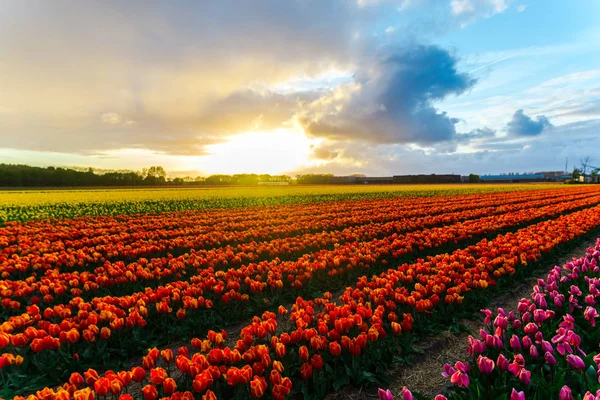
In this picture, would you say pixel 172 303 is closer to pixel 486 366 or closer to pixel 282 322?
pixel 282 322

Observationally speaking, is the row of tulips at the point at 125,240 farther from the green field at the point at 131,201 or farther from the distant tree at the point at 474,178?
the distant tree at the point at 474,178

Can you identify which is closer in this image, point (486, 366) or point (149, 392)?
point (149, 392)

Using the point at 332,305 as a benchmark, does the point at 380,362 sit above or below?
below

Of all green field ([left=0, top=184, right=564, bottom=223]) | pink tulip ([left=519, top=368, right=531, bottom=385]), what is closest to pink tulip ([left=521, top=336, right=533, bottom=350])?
pink tulip ([left=519, top=368, right=531, bottom=385])

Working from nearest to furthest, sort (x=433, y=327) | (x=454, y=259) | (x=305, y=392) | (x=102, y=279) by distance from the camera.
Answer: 1. (x=305, y=392)
2. (x=433, y=327)
3. (x=102, y=279)
4. (x=454, y=259)

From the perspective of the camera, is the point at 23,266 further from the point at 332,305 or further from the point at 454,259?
the point at 454,259

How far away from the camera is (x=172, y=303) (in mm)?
6898

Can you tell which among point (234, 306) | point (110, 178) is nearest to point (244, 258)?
point (234, 306)

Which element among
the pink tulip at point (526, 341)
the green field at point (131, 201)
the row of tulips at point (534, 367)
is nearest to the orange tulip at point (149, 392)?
the row of tulips at point (534, 367)

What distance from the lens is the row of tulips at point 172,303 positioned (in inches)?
214

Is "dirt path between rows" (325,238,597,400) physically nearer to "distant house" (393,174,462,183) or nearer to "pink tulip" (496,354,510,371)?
"pink tulip" (496,354,510,371)

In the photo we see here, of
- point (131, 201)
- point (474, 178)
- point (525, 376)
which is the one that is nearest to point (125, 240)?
point (525, 376)

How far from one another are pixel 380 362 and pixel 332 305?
1030mm

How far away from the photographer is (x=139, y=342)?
611cm
